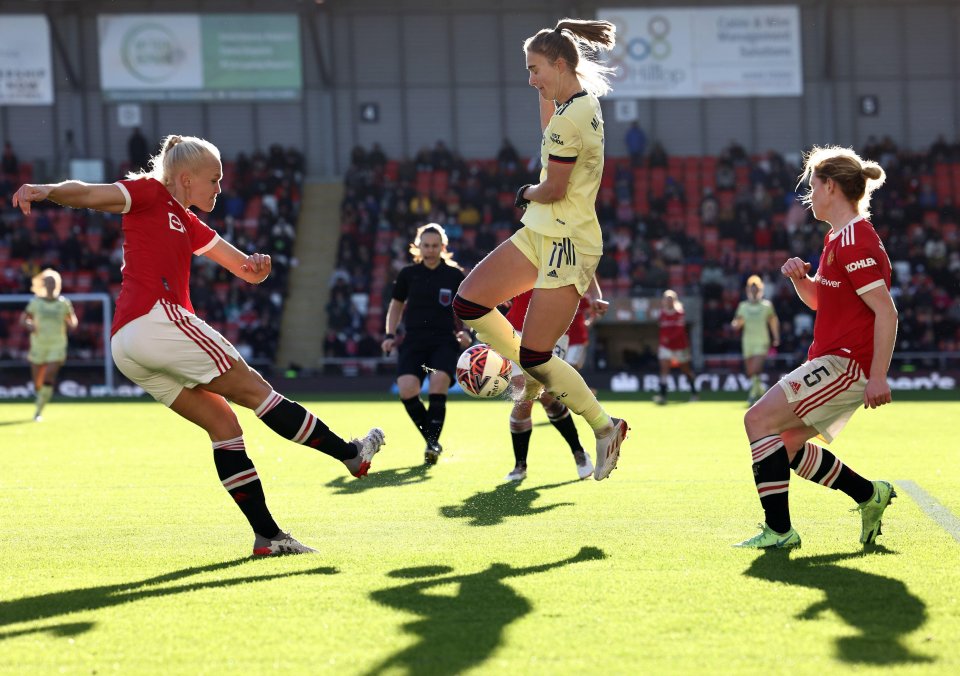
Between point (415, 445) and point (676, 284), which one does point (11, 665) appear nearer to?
point (415, 445)

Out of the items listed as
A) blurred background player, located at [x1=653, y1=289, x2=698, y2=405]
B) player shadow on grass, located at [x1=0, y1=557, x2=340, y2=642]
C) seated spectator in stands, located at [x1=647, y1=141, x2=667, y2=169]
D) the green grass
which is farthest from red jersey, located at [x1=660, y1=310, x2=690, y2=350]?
player shadow on grass, located at [x1=0, y1=557, x2=340, y2=642]

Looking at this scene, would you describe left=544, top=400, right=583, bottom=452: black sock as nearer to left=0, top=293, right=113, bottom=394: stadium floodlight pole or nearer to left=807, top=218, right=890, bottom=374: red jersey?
left=807, top=218, right=890, bottom=374: red jersey

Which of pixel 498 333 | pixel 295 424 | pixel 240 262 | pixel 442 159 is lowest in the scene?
pixel 295 424

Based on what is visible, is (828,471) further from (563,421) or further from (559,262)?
(563,421)

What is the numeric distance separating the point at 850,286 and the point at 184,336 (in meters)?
3.06

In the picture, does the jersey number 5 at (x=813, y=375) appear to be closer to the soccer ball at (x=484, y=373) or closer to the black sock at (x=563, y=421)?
the soccer ball at (x=484, y=373)

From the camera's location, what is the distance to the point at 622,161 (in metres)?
32.6

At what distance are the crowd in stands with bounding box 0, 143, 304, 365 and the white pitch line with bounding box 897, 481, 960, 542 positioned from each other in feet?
64.0

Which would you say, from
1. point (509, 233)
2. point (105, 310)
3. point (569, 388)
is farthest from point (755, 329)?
point (105, 310)

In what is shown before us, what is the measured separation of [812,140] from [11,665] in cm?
3277

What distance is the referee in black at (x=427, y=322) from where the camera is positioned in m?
10.0

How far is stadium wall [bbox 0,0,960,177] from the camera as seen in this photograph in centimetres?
3328

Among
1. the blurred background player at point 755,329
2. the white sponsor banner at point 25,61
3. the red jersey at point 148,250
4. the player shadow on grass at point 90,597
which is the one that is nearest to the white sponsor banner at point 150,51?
the white sponsor banner at point 25,61

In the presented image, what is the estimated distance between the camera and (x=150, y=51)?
3159cm
